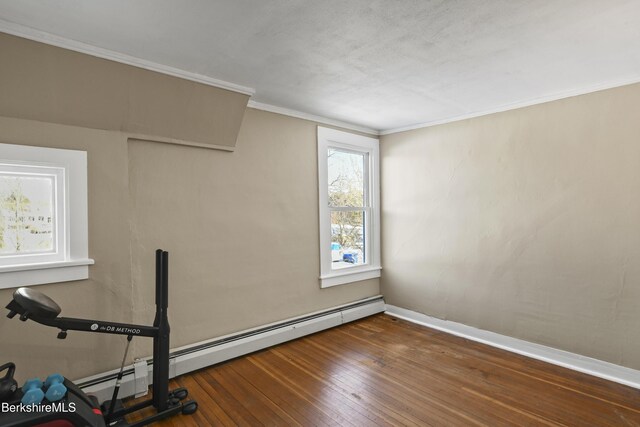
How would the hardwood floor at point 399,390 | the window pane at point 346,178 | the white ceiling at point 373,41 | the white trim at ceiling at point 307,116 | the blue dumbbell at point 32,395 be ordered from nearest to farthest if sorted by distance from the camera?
1. the blue dumbbell at point 32,395
2. the white ceiling at point 373,41
3. the hardwood floor at point 399,390
4. the white trim at ceiling at point 307,116
5. the window pane at point 346,178

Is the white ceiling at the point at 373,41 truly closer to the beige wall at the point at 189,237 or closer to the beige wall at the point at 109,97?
the beige wall at the point at 109,97

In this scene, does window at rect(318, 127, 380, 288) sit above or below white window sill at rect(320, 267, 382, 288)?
above

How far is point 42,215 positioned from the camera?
89.8 inches

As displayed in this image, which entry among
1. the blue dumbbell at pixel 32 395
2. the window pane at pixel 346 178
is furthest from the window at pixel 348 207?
the blue dumbbell at pixel 32 395

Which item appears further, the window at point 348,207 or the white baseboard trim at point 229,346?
the window at point 348,207

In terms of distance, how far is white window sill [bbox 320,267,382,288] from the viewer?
12.8ft

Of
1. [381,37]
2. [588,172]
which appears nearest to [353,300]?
[588,172]

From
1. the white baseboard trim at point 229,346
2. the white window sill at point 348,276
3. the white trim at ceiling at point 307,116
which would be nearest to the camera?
the white baseboard trim at point 229,346

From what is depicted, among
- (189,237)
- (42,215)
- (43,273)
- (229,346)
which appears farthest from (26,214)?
(229,346)

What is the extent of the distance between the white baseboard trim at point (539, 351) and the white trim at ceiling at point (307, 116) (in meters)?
2.43

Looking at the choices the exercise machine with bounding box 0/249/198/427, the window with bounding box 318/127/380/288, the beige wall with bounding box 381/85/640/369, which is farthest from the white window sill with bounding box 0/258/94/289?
the beige wall with bounding box 381/85/640/369

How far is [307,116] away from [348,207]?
125 cm

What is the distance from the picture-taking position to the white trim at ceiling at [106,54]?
193 cm

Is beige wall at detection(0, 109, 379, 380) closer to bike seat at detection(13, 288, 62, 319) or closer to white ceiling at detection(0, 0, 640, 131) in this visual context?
bike seat at detection(13, 288, 62, 319)
